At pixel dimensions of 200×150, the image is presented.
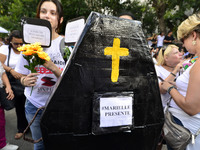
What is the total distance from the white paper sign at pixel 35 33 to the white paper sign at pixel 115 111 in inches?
23.3

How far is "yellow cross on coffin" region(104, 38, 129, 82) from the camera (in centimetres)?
85

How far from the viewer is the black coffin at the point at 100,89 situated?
0.80 meters

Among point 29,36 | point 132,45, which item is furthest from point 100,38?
point 29,36

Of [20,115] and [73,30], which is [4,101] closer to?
[20,115]

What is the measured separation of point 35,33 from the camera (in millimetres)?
1079

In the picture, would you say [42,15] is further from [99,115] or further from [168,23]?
[168,23]

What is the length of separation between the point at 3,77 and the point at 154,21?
18.1 meters

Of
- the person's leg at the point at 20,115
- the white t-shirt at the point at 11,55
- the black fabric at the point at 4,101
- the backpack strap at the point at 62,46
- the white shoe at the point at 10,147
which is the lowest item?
the white shoe at the point at 10,147

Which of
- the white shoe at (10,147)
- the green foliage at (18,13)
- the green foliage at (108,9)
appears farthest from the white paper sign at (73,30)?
the green foliage at (18,13)

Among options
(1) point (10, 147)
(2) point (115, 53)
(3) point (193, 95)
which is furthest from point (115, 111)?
(1) point (10, 147)

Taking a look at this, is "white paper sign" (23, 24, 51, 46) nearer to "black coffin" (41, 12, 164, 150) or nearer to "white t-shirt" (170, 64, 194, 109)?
"black coffin" (41, 12, 164, 150)

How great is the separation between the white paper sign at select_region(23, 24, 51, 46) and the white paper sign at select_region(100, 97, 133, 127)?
591 mm

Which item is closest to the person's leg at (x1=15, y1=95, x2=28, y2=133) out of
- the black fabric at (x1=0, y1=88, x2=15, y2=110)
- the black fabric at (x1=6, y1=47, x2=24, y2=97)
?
the black fabric at (x1=6, y1=47, x2=24, y2=97)

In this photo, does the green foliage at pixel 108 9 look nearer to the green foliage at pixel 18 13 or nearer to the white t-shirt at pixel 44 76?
the green foliage at pixel 18 13
